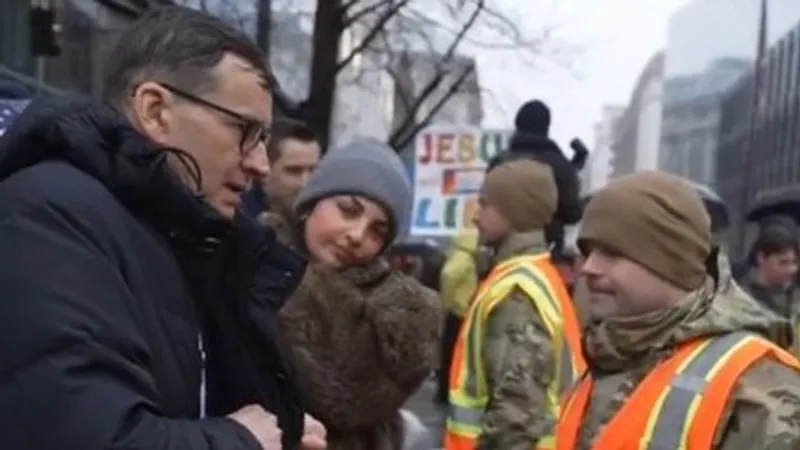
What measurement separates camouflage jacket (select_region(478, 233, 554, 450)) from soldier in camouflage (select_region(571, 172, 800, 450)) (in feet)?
4.01

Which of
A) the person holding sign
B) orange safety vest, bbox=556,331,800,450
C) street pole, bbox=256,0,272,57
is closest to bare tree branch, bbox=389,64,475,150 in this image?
street pole, bbox=256,0,272,57

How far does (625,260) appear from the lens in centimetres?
373

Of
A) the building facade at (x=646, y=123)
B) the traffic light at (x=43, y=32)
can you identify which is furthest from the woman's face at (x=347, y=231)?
the building facade at (x=646, y=123)

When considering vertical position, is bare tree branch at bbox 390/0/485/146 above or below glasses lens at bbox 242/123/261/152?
below

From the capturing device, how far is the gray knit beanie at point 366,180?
4.41 m

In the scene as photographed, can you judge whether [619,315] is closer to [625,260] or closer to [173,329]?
[625,260]

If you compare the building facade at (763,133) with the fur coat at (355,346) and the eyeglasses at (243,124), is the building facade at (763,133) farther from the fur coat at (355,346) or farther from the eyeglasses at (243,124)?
the eyeglasses at (243,124)

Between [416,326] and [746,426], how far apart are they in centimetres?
116

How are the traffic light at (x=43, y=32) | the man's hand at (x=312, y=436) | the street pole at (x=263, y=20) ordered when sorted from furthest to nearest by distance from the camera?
the street pole at (x=263, y=20) → the traffic light at (x=43, y=32) → the man's hand at (x=312, y=436)

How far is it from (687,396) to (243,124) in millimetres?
1253

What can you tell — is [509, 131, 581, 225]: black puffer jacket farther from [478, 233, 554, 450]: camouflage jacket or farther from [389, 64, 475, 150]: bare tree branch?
[389, 64, 475, 150]: bare tree branch

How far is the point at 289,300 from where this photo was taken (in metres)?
3.94

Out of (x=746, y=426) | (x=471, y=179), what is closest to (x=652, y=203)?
(x=746, y=426)

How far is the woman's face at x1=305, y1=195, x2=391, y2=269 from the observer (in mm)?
4363
